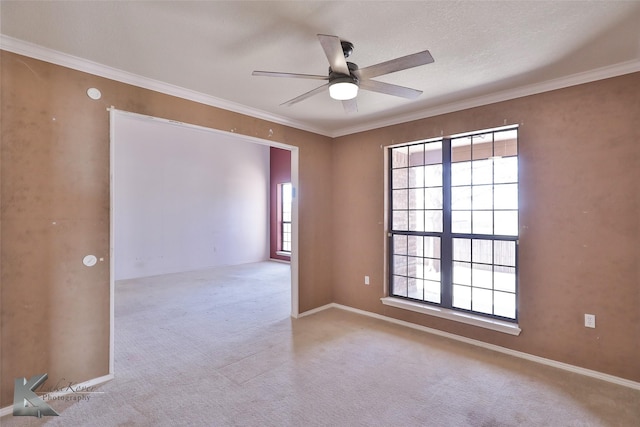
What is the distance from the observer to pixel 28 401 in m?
2.17

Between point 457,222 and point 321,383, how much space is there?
7.55 feet

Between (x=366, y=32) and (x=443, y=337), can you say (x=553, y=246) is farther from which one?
(x=366, y=32)

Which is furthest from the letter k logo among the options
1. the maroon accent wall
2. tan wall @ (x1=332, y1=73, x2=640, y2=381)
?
the maroon accent wall

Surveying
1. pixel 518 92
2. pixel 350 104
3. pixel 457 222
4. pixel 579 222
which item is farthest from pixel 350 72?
pixel 579 222

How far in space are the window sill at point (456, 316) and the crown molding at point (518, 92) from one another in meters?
2.29

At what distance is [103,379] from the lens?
2521mm

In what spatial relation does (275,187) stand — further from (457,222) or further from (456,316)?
(456,316)

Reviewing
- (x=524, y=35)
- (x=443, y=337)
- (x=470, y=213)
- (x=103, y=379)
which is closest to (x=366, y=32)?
(x=524, y=35)

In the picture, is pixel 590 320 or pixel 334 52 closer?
pixel 334 52

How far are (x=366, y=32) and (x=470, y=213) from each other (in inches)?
91.7

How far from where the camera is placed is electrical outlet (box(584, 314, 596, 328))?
2617mm

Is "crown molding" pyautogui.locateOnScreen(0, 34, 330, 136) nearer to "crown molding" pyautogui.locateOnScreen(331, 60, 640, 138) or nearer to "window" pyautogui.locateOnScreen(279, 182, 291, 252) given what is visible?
"crown molding" pyautogui.locateOnScreen(331, 60, 640, 138)

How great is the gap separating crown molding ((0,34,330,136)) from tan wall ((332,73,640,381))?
2551 millimetres

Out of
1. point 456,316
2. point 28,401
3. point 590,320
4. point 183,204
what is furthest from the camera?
point 183,204
